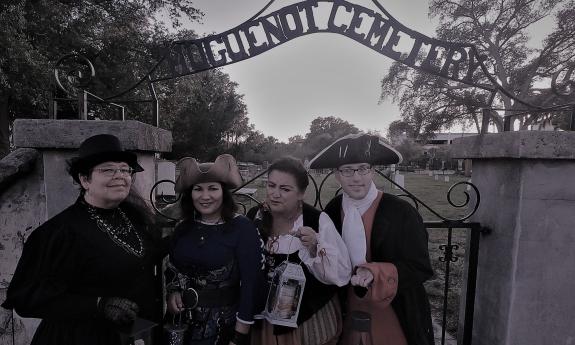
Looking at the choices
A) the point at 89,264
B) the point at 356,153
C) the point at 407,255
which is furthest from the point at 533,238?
the point at 89,264

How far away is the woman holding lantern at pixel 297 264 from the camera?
1943 millimetres

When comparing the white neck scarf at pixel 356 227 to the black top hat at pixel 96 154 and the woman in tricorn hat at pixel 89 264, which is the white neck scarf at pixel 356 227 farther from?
the black top hat at pixel 96 154

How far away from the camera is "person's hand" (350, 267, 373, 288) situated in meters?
1.84

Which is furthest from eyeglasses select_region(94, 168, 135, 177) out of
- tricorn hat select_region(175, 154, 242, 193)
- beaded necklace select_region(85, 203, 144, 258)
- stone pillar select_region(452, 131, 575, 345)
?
stone pillar select_region(452, 131, 575, 345)

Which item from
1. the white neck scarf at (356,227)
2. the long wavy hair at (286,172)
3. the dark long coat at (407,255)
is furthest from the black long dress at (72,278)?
the dark long coat at (407,255)

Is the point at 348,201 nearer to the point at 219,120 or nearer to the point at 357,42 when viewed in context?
the point at 357,42

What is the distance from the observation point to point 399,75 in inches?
1019

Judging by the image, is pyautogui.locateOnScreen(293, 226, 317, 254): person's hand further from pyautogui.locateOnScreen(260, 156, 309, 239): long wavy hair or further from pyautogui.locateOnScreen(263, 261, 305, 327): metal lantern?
pyautogui.locateOnScreen(260, 156, 309, 239): long wavy hair

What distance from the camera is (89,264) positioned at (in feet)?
5.89

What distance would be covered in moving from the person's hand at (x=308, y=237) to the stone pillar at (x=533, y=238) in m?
1.43

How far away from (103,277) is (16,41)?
10.0m

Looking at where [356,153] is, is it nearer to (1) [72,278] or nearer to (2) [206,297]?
(2) [206,297]

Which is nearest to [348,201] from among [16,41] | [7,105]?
[16,41]

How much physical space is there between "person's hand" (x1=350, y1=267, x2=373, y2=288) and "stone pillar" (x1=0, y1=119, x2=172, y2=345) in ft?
5.11
